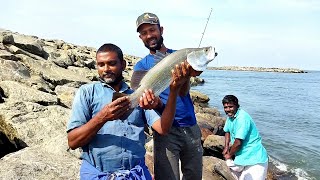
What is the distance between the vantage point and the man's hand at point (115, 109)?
339 centimetres

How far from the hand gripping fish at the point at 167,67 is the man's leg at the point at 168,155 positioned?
1070mm

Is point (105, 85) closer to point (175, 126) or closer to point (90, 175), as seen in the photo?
point (90, 175)

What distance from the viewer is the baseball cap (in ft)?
15.0

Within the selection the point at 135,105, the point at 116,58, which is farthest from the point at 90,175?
the point at 116,58

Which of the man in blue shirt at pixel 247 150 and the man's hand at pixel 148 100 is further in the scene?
the man in blue shirt at pixel 247 150

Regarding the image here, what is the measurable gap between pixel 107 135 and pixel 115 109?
0.37m

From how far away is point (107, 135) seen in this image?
3.64m

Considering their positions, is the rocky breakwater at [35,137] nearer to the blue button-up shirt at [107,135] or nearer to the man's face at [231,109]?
the blue button-up shirt at [107,135]

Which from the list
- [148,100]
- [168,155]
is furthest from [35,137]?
[148,100]

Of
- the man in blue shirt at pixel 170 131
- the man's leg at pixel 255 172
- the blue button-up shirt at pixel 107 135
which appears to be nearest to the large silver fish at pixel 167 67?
the blue button-up shirt at pixel 107 135

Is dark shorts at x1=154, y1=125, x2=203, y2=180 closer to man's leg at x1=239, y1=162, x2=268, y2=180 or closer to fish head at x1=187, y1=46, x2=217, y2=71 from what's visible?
fish head at x1=187, y1=46, x2=217, y2=71

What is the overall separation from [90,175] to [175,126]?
144 centimetres

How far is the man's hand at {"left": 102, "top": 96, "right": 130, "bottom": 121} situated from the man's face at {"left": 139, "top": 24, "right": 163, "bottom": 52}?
1.37 meters

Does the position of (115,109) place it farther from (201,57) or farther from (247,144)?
(247,144)
